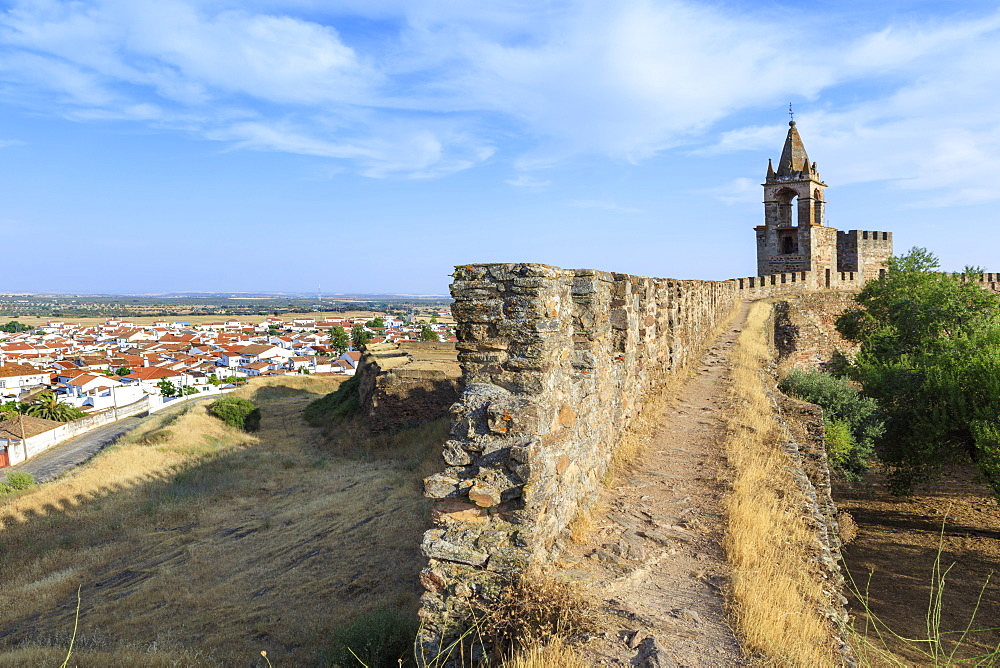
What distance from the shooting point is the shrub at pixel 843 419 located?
36.2ft

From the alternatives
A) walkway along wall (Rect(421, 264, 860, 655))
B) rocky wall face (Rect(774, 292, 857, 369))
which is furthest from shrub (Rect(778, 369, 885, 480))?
walkway along wall (Rect(421, 264, 860, 655))

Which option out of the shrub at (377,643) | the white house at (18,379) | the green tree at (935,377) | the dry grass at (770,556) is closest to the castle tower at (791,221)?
the green tree at (935,377)

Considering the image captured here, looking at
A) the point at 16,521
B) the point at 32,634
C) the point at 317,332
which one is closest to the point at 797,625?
the point at 32,634

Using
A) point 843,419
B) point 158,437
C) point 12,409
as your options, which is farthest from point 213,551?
point 12,409

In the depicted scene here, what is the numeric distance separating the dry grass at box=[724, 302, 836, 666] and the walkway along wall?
1.26 metres

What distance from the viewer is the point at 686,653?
329 centimetres

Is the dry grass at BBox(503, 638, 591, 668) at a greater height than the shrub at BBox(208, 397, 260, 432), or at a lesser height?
greater

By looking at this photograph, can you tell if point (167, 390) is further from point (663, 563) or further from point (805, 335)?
point (663, 563)

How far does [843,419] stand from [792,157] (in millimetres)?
26856

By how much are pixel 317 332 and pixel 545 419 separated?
114 m

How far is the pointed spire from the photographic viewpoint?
1319 inches

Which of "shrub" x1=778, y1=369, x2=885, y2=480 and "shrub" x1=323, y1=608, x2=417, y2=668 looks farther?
"shrub" x1=778, y1=369, x2=885, y2=480

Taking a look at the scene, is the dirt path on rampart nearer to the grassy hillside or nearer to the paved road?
the grassy hillside

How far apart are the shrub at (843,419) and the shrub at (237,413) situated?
816 inches
